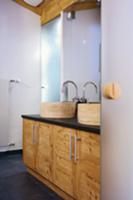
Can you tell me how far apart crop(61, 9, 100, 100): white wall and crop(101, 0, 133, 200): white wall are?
179 centimetres

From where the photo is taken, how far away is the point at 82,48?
112 inches

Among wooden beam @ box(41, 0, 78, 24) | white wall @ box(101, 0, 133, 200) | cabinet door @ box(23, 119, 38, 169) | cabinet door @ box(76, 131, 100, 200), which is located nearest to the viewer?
white wall @ box(101, 0, 133, 200)

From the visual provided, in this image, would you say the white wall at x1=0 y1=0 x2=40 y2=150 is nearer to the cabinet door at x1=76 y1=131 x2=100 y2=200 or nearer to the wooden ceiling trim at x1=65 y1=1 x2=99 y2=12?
the wooden ceiling trim at x1=65 y1=1 x2=99 y2=12

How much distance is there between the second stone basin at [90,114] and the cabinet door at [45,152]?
44 cm

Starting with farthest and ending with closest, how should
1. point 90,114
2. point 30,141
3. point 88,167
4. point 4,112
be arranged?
point 4,112, point 30,141, point 90,114, point 88,167

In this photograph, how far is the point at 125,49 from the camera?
0.68 metres

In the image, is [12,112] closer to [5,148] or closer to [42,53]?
[5,148]

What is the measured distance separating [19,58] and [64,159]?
234 centimetres

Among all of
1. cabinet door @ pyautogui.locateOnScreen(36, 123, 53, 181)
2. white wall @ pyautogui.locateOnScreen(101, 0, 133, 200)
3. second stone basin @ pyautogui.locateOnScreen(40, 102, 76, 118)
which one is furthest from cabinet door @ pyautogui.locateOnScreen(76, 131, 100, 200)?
white wall @ pyautogui.locateOnScreen(101, 0, 133, 200)

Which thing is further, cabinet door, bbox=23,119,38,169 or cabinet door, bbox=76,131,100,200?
cabinet door, bbox=23,119,38,169

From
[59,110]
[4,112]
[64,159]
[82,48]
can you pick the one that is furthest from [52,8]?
[64,159]

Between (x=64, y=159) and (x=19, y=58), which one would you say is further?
(x=19, y=58)

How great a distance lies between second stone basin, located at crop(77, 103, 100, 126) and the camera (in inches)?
66.7

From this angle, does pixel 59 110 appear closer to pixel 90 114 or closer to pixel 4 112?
pixel 90 114
